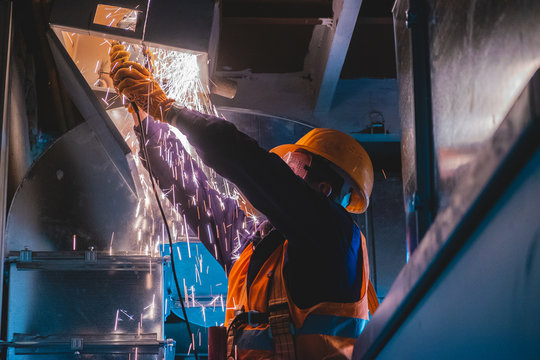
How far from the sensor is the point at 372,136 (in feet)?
15.1

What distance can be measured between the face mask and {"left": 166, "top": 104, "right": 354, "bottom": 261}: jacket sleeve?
595 millimetres

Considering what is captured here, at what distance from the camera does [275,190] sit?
2.06 m

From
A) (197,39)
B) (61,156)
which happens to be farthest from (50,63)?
(197,39)

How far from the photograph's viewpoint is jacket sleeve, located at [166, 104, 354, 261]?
207cm

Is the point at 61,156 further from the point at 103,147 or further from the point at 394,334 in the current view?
the point at 394,334

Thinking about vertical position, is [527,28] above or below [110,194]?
below

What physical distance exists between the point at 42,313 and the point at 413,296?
2.51m

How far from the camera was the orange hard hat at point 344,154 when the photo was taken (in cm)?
279

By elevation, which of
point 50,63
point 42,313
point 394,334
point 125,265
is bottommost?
point 394,334

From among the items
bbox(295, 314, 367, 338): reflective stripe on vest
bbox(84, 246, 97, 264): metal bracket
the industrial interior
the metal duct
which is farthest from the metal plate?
bbox(295, 314, 367, 338): reflective stripe on vest

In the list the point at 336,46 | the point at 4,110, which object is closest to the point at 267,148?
the point at 336,46

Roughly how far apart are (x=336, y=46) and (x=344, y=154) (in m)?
1.39

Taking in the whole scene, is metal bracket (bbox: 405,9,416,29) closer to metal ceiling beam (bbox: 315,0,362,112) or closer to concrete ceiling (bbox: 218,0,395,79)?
metal ceiling beam (bbox: 315,0,362,112)

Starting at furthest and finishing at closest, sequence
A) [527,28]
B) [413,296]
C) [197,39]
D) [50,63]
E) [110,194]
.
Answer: [50,63], [110,194], [197,39], [413,296], [527,28]
